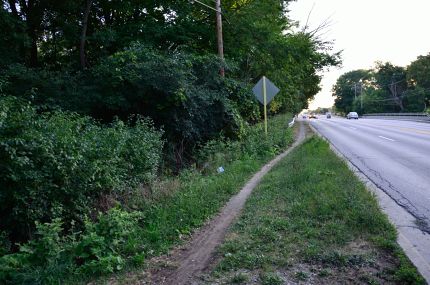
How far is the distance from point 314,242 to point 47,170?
4.12m

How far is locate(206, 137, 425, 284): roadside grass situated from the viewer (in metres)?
4.37

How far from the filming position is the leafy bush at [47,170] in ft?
18.5

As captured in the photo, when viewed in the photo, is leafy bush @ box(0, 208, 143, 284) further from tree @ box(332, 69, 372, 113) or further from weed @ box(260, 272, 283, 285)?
tree @ box(332, 69, 372, 113)

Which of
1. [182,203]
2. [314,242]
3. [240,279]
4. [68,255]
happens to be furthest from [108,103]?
[240,279]

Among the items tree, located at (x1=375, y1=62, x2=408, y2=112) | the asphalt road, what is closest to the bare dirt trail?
the asphalt road

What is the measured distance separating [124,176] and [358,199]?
15.2 ft

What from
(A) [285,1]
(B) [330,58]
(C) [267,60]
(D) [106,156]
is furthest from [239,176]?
(B) [330,58]

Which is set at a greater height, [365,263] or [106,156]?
[106,156]

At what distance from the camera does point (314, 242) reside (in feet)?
17.2

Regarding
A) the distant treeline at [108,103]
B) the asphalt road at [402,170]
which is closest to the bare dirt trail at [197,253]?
the distant treeline at [108,103]

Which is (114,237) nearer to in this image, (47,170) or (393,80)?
(47,170)

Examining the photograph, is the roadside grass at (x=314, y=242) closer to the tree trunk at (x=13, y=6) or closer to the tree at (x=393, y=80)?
the tree trunk at (x=13, y=6)

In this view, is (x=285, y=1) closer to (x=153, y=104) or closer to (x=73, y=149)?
(x=153, y=104)

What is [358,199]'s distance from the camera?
266 inches
